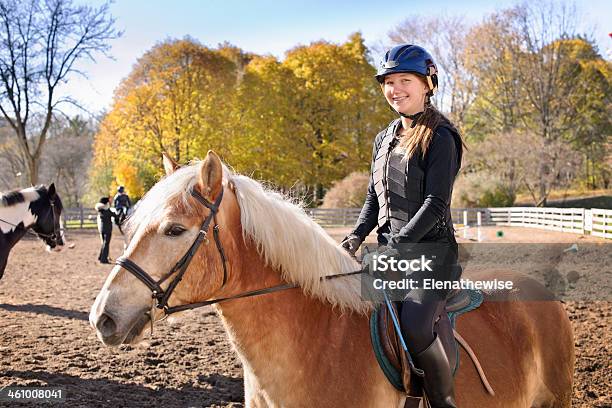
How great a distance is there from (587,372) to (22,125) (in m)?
25.0

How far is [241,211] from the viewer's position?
8.10 feet

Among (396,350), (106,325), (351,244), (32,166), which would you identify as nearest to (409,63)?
(351,244)

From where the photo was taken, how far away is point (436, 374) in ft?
8.02

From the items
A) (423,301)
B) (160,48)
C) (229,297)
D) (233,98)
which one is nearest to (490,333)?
(423,301)

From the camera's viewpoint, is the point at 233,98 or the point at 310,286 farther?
the point at 233,98

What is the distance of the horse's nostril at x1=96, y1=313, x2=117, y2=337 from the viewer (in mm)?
2090

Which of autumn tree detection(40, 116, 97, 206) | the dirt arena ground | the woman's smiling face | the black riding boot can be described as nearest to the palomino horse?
the black riding boot

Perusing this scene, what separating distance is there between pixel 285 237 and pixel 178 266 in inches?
21.9

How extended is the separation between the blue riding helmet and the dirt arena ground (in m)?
3.56

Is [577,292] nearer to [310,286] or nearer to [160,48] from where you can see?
[310,286]

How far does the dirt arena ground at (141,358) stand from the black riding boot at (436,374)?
284 cm

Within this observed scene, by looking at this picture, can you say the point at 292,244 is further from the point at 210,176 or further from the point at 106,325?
the point at 106,325

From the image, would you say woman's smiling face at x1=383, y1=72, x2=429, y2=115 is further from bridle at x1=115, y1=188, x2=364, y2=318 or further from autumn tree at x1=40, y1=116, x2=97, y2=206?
autumn tree at x1=40, y1=116, x2=97, y2=206

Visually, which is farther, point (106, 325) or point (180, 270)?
point (180, 270)
